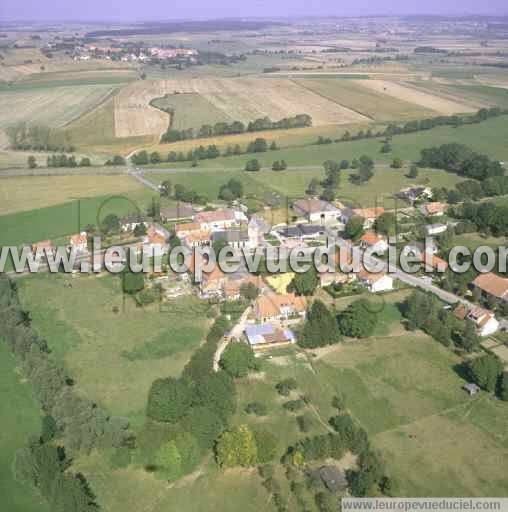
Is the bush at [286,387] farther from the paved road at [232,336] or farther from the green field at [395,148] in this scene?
the green field at [395,148]

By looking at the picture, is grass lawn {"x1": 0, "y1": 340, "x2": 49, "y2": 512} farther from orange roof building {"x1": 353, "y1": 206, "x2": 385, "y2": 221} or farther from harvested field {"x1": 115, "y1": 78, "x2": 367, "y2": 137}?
harvested field {"x1": 115, "y1": 78, "x2": 367, "y2": 137}

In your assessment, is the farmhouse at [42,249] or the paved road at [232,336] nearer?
the paved road at [232,336]

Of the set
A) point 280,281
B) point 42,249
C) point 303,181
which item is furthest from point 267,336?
point 303,181

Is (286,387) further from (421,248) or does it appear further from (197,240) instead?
(421,248)

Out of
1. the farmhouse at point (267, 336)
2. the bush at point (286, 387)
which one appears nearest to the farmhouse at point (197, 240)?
the farmhouse at point (267, 336)

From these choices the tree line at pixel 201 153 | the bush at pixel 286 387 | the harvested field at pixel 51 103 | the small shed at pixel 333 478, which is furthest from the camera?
the harvested field at pixel 51 103

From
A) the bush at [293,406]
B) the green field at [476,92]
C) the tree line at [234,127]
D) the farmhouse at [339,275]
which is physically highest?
the green field at [476,92]

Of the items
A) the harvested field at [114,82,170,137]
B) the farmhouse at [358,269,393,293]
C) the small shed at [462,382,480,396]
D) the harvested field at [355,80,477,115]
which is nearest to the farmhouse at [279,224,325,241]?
the farmhouse at [358,269,393,293]
